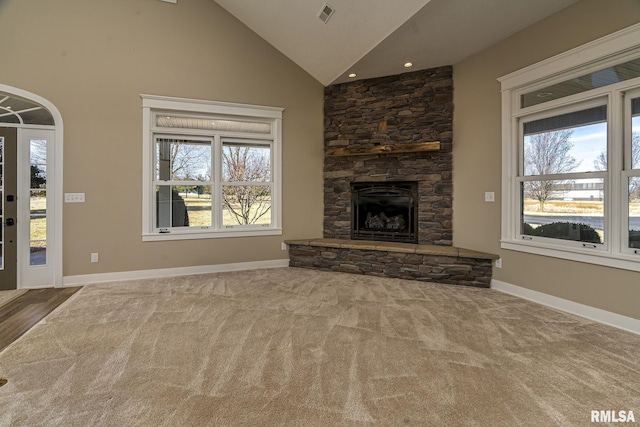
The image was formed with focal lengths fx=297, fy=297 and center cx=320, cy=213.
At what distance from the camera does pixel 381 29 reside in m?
3.34

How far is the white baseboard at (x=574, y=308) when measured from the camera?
2570 millimetres

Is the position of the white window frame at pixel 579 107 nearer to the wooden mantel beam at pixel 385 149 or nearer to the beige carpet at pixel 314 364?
the beige carpet at pixel 314 364

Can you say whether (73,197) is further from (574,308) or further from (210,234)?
(574,308)

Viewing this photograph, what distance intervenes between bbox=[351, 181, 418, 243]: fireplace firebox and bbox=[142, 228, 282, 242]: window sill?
4.39ft

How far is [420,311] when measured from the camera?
9.66 feet

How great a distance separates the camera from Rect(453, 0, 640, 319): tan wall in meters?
2.67

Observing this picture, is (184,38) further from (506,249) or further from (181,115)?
(506,249)

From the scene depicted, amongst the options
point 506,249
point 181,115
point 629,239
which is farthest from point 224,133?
point 629,239

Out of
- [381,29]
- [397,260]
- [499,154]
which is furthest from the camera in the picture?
[397,260]

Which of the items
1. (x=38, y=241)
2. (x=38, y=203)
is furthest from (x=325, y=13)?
(x=38, y=241)

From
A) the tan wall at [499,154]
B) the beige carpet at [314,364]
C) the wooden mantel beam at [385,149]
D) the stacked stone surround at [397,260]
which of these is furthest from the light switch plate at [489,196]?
the beige carpet at [314,364]

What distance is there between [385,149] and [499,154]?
1.46 m

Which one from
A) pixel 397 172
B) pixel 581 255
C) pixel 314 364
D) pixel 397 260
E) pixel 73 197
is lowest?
pixel 314 364

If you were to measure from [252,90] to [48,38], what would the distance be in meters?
2.48
